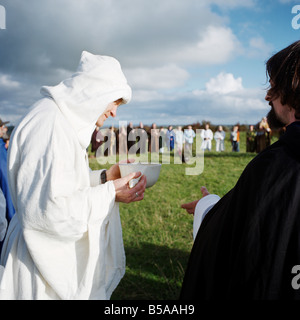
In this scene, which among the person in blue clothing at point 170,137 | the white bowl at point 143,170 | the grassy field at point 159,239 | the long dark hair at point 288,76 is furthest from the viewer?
the person in blue clothing at point 170,137

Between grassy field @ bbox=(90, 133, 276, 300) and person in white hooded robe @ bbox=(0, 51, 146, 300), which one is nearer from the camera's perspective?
person in white hooded robe @ bbox=(0, 51, 146, 300)

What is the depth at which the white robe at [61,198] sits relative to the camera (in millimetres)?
1494

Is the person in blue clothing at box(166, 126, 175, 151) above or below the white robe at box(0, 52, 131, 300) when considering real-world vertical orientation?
above

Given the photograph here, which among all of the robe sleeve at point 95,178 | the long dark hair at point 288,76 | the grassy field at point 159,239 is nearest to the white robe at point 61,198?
the robe sleeve at point 95,178

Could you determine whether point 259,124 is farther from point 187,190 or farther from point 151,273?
point 151,273

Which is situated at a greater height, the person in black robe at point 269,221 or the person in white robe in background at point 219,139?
the person in white robe in background at point 219,139

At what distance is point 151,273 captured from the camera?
13.8ft

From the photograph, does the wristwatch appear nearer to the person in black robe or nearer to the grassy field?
the person in black robe

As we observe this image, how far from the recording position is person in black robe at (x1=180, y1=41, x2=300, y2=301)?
4.12ft

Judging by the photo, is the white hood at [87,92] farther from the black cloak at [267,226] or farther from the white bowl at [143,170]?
the black cloak at [267,226]

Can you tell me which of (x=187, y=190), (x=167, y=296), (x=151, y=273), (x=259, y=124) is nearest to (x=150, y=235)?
(x=151, y=273)

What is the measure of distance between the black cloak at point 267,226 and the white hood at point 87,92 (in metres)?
0.93

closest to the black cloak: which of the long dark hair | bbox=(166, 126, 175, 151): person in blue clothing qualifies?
the long dark hair

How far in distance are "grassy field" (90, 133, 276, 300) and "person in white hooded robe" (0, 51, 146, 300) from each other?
7.21ft
